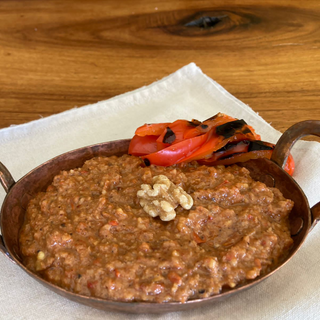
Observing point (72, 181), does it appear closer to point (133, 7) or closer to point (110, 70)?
point (110, 70)

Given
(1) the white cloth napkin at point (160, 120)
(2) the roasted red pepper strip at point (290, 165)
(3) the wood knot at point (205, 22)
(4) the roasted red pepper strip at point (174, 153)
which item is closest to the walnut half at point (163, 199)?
(4) the roasted red pepper strip at point (174, 153)

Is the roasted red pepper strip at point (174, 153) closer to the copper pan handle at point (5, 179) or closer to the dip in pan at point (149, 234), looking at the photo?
the dip in pan at point (149, 234)

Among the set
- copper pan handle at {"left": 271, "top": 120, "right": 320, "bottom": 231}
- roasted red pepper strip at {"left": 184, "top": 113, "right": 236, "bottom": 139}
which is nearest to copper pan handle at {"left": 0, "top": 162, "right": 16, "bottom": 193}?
roasted red pepper strip at {"left": 184, "top": 113, "right": 236, "bottom": 139}

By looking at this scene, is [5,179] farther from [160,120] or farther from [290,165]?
[290,165]

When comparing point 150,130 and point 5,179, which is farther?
point 150,130

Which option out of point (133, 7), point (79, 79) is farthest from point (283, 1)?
point (79, 79)

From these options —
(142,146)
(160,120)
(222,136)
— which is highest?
(222,136)

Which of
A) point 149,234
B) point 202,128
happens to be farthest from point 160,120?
point 149,234
